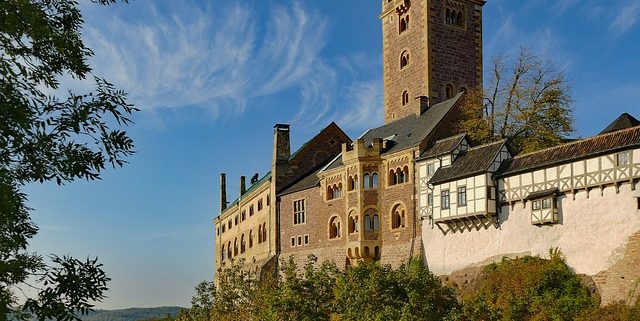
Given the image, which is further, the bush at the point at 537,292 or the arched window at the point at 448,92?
the arched window at the point at 448,92

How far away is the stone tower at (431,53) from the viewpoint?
170 ft

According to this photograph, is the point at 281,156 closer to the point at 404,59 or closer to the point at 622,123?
the point at 404,59

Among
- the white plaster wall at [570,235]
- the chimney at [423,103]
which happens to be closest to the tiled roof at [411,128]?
the chimney at [423,103]

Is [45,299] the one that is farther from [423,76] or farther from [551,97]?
[423,76]

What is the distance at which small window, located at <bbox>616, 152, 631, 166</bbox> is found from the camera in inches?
1228

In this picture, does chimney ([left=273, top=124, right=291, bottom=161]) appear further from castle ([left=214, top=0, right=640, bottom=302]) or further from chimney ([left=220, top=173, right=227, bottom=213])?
chimney ([left=220, top=173, right=227, bottom=213])

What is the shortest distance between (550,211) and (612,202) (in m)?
3.09

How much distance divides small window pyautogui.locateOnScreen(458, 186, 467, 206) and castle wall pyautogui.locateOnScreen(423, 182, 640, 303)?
1.37m

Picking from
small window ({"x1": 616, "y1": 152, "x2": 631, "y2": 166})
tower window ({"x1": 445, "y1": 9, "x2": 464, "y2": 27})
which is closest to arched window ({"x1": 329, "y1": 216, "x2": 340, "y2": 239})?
tower window ({"x1": 445, "y1": 9, "x2": 464, "y2": 27})

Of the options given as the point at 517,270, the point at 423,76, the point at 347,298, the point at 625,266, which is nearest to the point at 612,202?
the point at 625,266

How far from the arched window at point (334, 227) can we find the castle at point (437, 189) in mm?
112

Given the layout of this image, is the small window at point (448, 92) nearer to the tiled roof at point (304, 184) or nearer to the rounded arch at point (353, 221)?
the tiled roof at point (304, 184)

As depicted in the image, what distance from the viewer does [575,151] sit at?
33.6 metres

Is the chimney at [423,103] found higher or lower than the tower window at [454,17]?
lower
